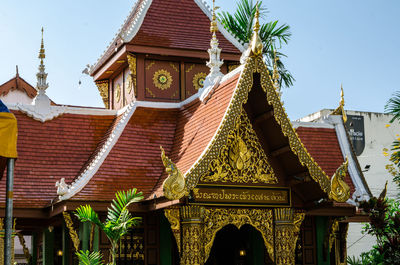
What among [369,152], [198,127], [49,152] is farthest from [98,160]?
[369,152]

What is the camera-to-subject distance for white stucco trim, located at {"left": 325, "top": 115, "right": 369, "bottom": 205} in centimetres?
1650

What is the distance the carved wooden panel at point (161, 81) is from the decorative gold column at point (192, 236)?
17.0ft

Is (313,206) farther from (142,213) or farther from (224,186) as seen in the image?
(142,213)

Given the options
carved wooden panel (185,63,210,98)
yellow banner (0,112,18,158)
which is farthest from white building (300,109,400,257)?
yellow banner (0,112,18,158)

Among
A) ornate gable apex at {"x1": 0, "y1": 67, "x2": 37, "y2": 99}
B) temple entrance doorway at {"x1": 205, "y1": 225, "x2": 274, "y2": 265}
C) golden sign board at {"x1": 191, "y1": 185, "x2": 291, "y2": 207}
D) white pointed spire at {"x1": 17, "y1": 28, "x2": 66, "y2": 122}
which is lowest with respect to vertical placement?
temple entrance doorway at {"x1": 205, "y1": 225, "x2": 274, "y2": 265}

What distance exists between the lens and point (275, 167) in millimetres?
13711

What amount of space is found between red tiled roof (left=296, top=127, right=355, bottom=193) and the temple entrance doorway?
263cm

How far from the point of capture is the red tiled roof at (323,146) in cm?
1727

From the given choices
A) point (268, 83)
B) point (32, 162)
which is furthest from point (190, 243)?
point (32, 162)

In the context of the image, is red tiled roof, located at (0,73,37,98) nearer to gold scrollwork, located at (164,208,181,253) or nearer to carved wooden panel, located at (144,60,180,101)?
carved wooden panel, located at (144,60,180,101)

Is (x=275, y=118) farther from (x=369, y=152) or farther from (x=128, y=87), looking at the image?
(x=369, y=152)

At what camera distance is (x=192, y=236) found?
41.6 feet

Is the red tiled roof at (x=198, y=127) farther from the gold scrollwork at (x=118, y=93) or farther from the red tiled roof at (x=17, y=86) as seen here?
the red tiled roof at (x=17, y=86)

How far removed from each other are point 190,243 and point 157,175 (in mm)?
2437
